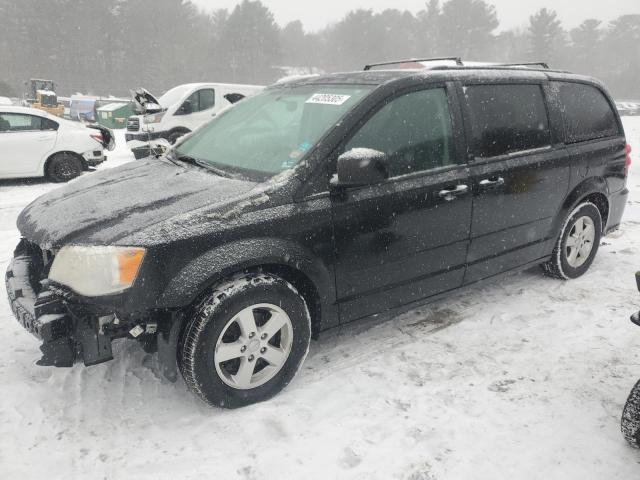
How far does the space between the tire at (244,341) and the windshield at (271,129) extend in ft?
2.30

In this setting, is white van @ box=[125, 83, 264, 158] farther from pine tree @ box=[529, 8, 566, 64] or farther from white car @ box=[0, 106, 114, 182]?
pine tree @ box=[529, 8, 566, 64]

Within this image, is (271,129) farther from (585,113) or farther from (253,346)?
(585,113)

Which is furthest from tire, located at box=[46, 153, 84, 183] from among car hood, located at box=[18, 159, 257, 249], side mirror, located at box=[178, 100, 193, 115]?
car hood, located at box=[18, 159, 257, 249]

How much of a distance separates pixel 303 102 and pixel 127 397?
211cm

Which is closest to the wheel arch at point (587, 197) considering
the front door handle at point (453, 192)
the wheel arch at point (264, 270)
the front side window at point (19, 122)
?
the front door handle at point (453, 192)

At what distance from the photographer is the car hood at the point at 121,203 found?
8.55 feet

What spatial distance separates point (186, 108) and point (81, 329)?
40.2 feet

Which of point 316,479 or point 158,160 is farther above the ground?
point 158,160

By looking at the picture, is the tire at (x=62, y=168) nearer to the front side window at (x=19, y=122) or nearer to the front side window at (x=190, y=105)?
the front side window at (x=19, y=122)

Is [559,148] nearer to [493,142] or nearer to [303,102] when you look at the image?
[493,142]

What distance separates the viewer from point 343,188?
2.94 m

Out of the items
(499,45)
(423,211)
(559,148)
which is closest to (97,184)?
(423,211)

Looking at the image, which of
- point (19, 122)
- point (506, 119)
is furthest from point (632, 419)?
point (19, 122)

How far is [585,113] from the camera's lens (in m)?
4.39
